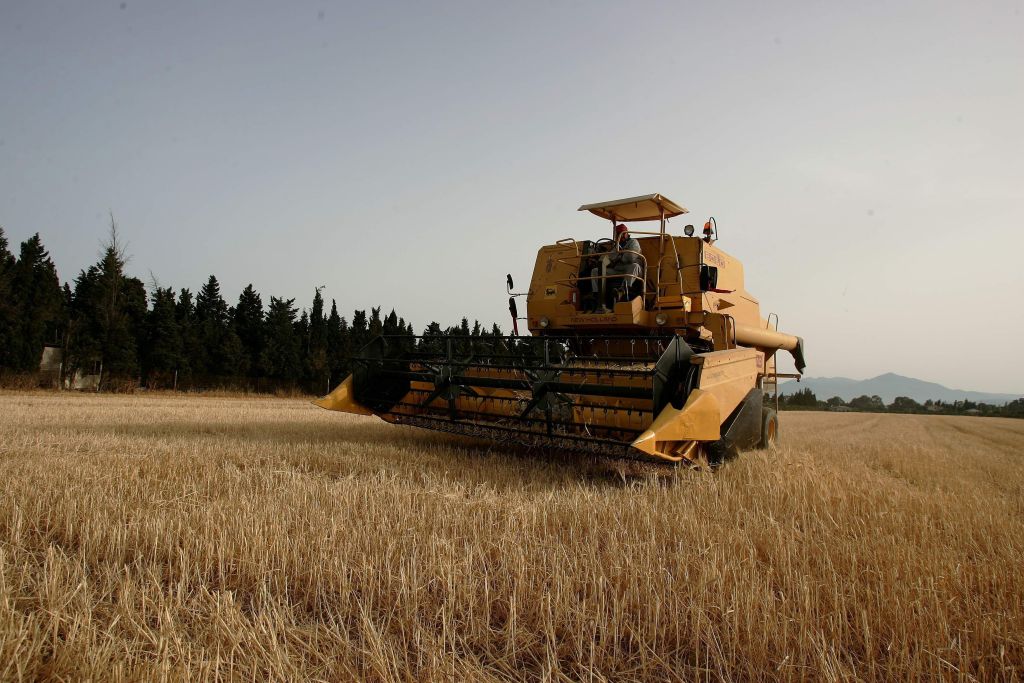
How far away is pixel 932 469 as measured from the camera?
298 inches

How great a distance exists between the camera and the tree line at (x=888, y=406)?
40.0 metres

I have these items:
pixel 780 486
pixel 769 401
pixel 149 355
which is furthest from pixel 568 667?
pixel 149 355

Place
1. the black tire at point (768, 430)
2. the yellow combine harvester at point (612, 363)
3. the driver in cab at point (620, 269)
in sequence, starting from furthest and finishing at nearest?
1. the black tire at point (768, 430)
2. the driver in cab at point (620, 269)
3. the yellow combine harvester at point (612, 363)

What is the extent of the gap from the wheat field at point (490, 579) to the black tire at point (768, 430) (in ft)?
6.79

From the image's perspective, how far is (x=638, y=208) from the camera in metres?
7.30

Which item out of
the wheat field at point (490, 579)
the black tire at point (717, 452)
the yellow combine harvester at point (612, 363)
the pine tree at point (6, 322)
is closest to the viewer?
the wheat field at point (490, 579)

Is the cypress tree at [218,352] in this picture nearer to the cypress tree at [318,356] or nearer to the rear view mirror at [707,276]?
the cypress tree at [318,356]

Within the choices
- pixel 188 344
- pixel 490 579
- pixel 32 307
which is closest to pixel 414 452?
pixel 490 579

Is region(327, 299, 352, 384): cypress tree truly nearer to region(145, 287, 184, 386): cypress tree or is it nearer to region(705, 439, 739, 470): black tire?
region(145, 287, 184, 386): cypress tree

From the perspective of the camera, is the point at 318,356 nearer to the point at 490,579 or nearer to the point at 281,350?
the point at 281,350

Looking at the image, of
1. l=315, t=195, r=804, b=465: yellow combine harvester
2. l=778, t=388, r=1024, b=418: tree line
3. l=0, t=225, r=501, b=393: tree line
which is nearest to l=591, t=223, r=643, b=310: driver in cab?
l=315, t=195, r=804, b=465: yellow combine harvester

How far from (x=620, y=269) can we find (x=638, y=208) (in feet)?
3.37

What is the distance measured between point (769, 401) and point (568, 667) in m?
8.08

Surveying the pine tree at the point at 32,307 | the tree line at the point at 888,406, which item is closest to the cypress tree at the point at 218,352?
the pine tree at the point at 32,307
